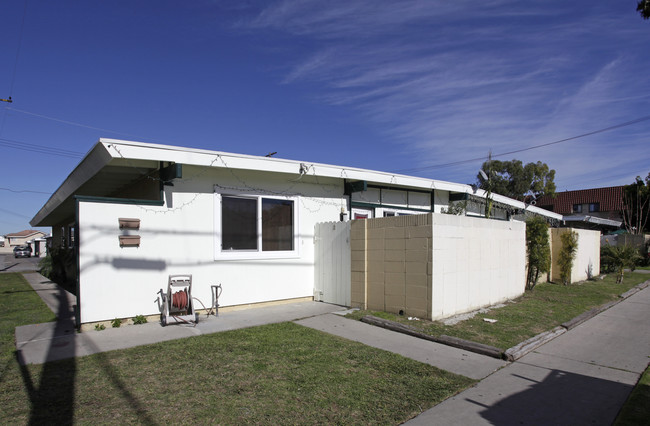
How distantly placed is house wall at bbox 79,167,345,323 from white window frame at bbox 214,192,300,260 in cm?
5

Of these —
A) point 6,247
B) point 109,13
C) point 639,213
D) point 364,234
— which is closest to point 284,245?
point 364,234

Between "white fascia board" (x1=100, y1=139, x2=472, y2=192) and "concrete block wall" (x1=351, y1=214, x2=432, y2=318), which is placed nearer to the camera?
"white fascia board" (x1=100, y1=139, x2=472, y2=192)

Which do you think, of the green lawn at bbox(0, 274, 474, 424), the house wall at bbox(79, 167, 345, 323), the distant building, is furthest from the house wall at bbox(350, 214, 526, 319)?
the distant building

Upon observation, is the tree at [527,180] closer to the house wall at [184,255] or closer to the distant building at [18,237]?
the house wall at [184,255]

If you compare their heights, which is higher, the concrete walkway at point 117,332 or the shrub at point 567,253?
the shrub at point 567,253

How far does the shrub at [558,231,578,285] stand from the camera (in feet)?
36.9

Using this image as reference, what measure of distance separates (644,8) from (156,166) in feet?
26.7

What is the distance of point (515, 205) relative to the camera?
14.4 metres

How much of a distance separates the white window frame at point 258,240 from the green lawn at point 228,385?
222 cm

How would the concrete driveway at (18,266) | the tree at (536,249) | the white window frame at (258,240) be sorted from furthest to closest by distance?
the concrete driveway at (18,266)
the tree at (536,249)
the white window frame at (258,240)

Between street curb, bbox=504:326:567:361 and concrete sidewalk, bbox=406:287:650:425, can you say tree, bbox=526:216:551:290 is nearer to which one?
concrete sidewalk, bbox=406:287:650:425

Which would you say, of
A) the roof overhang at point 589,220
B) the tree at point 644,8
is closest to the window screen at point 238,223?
the tree at point 644,8

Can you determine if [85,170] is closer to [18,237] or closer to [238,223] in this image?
[238,223]

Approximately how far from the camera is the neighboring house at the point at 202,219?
20.0ft
